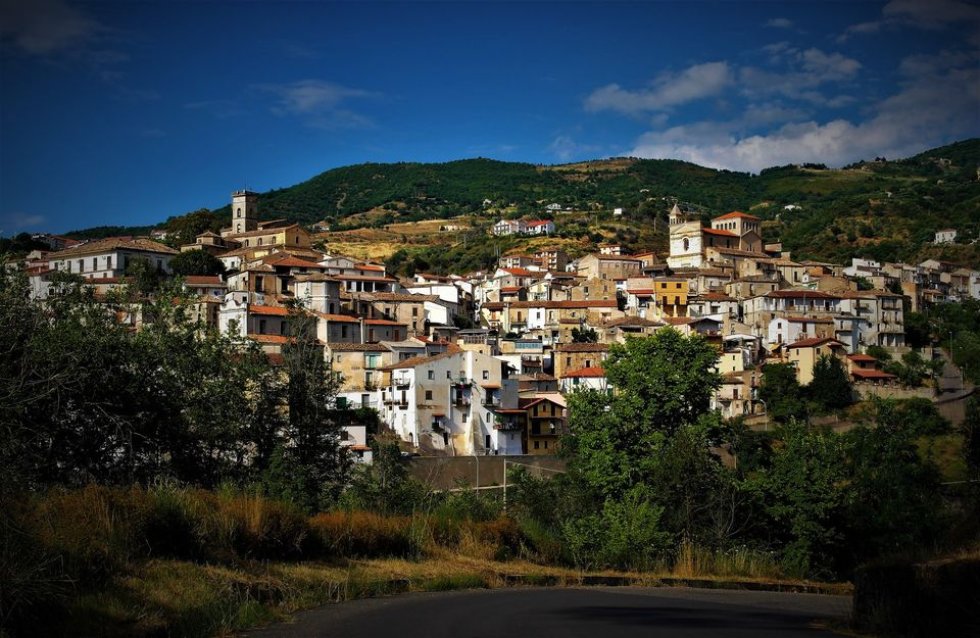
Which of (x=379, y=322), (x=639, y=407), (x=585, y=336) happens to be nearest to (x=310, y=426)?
(x=639, y=407)

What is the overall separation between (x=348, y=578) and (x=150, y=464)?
9615 millimetres

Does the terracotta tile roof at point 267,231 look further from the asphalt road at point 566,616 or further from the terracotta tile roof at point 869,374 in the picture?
the asphalt road at point 566,616

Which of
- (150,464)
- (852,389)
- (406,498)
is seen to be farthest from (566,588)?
(852,389)

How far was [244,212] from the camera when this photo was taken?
11362 centimetres

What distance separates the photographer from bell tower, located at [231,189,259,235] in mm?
111875

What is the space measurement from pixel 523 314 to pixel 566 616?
7422 cm

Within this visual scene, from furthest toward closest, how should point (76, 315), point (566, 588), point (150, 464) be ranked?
point (76, 315) < point (150, 464) < point (566, 588)

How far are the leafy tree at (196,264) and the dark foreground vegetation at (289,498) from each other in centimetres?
4831

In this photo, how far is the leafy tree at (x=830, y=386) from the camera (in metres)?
64.0

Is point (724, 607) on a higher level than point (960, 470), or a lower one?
higher

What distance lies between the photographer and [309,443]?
2638cm

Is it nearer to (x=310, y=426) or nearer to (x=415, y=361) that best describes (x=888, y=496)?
(x=310, y=426)

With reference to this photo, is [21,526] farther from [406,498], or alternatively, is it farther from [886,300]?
[886,300]

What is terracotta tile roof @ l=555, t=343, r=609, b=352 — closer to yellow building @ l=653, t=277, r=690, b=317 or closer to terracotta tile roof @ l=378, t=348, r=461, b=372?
terracotta tile roof @ l=378, t=348, r=461, b=372
